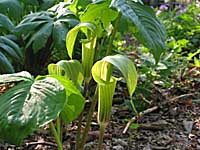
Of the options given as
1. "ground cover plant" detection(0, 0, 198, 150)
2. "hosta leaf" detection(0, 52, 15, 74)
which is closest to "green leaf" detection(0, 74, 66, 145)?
"ground cover plant" detection(0, 0, 198, 150)

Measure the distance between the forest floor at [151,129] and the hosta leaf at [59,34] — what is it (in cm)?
29

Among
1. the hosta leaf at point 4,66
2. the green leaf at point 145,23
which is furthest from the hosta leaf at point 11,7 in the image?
the green leaf at point 145,23

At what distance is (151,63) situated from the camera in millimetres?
1998

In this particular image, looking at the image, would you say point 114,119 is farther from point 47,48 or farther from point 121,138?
point 47,48

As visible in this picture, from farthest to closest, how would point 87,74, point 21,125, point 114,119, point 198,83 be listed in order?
point 198,83 < point 114,119 < point 87,74 < point 21,125

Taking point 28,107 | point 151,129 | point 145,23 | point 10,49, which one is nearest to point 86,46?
point 145,23

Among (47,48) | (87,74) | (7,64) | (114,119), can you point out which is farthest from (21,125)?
(47,48)

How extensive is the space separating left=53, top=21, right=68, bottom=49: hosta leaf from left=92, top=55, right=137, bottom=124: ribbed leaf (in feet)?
1.72

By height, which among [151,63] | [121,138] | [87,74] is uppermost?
[151,63]

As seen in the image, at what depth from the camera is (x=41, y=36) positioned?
4.67ft

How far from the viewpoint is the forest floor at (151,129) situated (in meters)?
1.40

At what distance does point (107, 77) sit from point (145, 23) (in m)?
0.14

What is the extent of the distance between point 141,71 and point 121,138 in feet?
1.85

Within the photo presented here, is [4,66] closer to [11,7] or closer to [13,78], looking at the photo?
[11,7]
